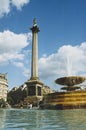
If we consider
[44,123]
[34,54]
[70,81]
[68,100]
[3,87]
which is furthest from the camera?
[3,87]

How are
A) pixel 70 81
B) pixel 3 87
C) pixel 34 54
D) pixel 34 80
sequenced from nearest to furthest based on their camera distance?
pixel 70 81 → pixel 34 80 → pixel 34 54 → pixel 3 87

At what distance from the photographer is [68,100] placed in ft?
90.2

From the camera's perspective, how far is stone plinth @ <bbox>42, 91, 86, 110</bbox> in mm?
26609

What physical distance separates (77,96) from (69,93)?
88 centimetres

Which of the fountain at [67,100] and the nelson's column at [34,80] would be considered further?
the nelson's column at [34,80]

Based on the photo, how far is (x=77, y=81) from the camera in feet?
109

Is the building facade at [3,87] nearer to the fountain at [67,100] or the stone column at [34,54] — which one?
the stone column at [34,54]

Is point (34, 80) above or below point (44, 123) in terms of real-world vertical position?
above

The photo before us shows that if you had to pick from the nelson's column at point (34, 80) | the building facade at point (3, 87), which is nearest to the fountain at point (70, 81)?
the nelson's column at point (34, 80)

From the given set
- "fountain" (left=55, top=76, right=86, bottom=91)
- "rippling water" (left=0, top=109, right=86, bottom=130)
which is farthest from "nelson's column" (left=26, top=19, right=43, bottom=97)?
"rippling water" (left=0, top=109, right=86, bottom=130)

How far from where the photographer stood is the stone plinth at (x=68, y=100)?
87.3 feet

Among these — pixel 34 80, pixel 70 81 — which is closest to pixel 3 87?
pixel 34 80

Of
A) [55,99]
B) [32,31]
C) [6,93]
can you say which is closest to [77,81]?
[55,99]

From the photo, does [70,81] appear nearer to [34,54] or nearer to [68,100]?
[68,100]
